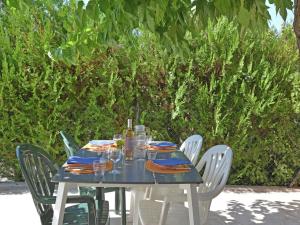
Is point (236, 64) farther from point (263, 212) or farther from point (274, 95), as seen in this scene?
point (263, 212)

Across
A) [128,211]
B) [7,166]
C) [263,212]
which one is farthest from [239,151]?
[7,166]

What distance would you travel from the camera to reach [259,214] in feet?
14.9

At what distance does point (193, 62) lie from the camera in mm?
5812

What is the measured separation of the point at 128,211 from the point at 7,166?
2.35 metres

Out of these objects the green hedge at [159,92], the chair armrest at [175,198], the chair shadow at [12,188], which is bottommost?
the chair shadow at [12,188]

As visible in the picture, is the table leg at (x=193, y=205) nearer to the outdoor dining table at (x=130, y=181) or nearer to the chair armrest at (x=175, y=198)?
the outdoor dining table at (x=130, y=181)

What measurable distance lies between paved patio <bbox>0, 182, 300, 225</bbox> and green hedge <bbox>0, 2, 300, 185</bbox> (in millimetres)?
332

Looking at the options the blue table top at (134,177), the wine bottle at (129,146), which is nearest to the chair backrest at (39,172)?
the blue table top at (134,177)

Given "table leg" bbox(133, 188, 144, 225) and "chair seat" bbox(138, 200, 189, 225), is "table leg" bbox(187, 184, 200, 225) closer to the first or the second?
"chair seat" bbox(138, 200, 189, 225)

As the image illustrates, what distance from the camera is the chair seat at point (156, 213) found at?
2920 millimetres

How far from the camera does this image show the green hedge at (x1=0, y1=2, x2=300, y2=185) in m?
5.62

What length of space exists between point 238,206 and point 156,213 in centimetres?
211

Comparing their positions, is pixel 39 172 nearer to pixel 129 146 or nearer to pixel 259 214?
pixel 129 146

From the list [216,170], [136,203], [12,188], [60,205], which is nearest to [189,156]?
[216,170]
